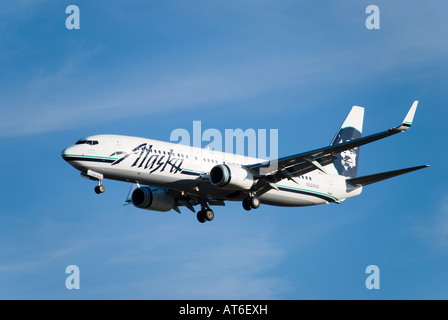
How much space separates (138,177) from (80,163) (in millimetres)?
4237

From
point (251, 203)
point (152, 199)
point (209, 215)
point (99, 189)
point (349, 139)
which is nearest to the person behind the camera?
point (99, 189)

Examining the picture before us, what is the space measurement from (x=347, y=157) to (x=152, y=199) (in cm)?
2025

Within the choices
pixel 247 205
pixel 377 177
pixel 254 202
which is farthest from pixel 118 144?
pixel 377 177

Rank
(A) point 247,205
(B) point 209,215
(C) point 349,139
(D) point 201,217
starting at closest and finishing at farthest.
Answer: (A) point 247,205 → (B) point 209,215 → (D) point 201,217 → (C) point 349,139

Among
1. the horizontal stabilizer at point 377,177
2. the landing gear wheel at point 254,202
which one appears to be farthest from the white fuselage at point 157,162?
the horizontal stabilizer at point 377,177

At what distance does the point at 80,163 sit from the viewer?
176 feet

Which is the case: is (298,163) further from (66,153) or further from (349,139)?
(66,153)

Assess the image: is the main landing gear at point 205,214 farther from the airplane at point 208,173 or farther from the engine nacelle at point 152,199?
the engine nacelle at point 152,199

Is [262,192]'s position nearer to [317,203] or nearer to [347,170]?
[317,203]

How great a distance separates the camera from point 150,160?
180ft

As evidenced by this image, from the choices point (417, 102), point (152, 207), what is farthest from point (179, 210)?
point (417, 102)

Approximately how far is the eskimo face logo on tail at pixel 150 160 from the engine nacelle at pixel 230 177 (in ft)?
8.80

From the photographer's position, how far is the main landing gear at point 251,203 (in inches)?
2315

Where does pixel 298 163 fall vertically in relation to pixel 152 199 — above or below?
above
